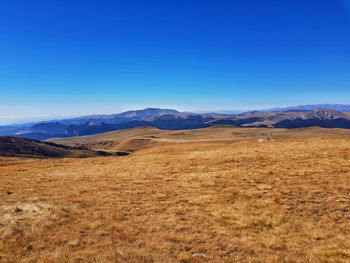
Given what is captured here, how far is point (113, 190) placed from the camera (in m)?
25.7

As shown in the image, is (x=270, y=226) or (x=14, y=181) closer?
(x=270, y=226)

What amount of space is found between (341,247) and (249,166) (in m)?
19.4

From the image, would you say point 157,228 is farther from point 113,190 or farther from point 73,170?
point 73,170

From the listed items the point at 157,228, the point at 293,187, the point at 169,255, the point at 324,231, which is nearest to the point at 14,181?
the point at 157,228

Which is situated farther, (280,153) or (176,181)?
A: (280,153)

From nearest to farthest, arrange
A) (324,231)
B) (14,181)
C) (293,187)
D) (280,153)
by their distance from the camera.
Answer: (324,231) → (293,187) → (14,181) → (280,153)

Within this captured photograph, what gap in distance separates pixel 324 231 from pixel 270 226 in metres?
2.57

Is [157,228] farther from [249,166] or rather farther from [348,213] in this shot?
[249,166]

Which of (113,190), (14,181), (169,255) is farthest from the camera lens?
(14,181)

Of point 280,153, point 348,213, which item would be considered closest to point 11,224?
point 348,213

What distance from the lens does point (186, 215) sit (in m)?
18.2

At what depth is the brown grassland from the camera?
1307 cm

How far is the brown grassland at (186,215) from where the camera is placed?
1307 cm

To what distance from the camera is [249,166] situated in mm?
32250
